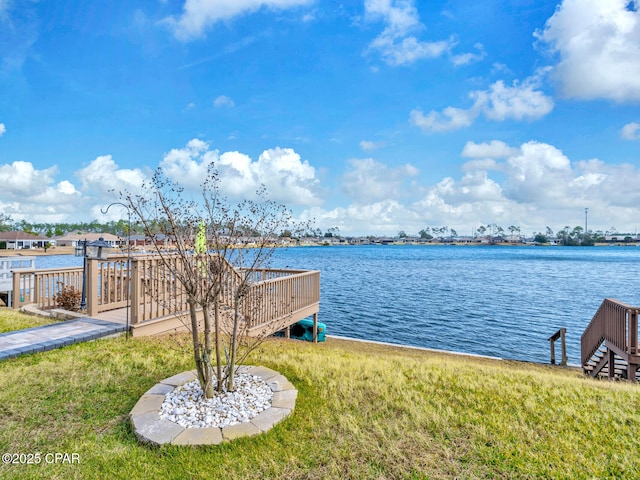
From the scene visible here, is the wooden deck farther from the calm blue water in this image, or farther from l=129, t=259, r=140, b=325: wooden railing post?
the calm blue water

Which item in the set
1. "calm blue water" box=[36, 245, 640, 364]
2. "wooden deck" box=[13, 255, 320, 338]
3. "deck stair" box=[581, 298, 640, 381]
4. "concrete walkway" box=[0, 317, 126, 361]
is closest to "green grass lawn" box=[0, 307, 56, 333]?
"concrete walkway" box=[0, 317, 126, 361]

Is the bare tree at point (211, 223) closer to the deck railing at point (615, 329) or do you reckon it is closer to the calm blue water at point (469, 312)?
the calm blue water at point (469, 312)

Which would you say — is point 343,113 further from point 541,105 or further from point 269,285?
point 269,285

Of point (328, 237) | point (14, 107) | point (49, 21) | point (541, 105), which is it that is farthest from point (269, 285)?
point (328, 237)

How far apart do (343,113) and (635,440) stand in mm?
16557

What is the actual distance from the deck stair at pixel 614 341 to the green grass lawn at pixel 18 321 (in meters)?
12.2

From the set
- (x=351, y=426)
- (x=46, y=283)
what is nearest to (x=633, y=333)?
(x=351, y=426)

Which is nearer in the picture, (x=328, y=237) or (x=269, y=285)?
(x=269, y=285)

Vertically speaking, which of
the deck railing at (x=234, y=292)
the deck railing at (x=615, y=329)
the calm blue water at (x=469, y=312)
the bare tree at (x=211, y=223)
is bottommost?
the calm blue water at (x=469, y=312)

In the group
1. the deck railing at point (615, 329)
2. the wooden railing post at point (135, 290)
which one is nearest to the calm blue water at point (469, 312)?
the deck railing at point (615, 329)

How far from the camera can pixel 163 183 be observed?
4.59m

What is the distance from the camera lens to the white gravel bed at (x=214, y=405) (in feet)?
10.6

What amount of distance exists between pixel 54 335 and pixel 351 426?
5781mm

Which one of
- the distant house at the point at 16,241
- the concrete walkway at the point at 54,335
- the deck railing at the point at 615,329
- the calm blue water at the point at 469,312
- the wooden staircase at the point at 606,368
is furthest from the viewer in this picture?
the distant house at the point at 16,241
